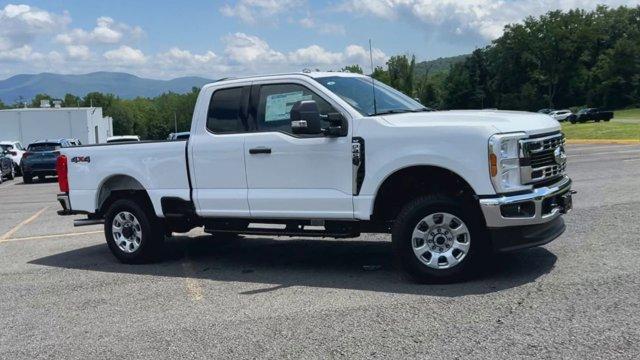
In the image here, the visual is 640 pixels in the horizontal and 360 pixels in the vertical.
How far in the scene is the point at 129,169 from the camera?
8188 millimetres

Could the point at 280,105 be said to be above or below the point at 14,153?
above

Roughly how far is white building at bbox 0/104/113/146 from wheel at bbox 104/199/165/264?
206 ft

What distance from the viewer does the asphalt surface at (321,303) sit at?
479cm

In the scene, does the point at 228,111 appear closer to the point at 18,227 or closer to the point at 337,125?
the point at 337,125

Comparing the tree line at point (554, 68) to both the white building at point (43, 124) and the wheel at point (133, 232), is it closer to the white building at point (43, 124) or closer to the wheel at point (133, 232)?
the white building at point (43, 124)

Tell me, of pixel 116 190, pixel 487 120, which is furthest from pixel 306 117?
pixel 116 190

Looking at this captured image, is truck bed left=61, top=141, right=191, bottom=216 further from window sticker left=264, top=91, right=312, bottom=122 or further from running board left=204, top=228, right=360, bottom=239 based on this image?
window sticker left=264, top=91, right=312, bottom=122

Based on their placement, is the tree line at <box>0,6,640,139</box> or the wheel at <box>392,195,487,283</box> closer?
the wheel at <box>392,195,487,283</box>

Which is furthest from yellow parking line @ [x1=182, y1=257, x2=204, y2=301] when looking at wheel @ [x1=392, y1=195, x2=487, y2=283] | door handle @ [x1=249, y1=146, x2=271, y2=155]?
wheel @ [x1=392, y1=195, x2=487, y2=283]

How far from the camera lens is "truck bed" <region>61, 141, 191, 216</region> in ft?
25.5

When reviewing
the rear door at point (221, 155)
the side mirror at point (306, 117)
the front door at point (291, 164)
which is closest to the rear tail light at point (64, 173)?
the rear door at point (221, 155)

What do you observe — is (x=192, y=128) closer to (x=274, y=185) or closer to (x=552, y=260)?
(x=274, y=185)

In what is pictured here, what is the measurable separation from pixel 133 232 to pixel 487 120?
4720 mm

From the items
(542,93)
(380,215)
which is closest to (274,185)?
(380,215)
